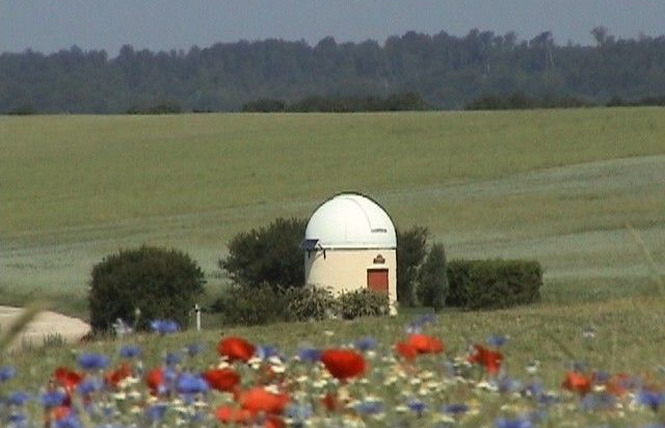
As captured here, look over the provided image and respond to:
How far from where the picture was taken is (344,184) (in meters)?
59.1

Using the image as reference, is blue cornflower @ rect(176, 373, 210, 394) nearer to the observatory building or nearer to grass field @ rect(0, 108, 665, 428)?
grass field @ rect(0, 108, 665, 428)

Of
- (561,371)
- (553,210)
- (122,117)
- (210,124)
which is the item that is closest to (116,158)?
(210,124)

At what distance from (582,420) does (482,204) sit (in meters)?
48.3

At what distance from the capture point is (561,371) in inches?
240

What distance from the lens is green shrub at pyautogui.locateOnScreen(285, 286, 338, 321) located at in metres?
28.3

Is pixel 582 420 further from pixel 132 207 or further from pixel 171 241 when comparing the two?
pixel 132 207

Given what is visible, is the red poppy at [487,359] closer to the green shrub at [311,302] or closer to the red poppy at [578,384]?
the red poppy at [578,384]

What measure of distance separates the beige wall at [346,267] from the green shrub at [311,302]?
31cm

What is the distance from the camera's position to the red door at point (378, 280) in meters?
30.3

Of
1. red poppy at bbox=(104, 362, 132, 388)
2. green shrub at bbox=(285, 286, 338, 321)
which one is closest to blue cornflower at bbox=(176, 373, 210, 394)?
red poppy at bbox=(104, 362, 132, 388)

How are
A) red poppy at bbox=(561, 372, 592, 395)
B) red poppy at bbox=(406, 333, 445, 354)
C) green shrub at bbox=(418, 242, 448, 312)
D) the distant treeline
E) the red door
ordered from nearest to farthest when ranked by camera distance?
1. red poppy at bbox=(561, 372, 592, 395)
2. red poppy at bbox=(406, 333, 445, 354)
3. the red door
4. green shrub at bbox=(418, 242, 448, 312)
5. the distant treeline

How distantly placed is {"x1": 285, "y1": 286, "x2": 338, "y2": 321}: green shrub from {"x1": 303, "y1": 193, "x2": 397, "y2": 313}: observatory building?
0.43 meters

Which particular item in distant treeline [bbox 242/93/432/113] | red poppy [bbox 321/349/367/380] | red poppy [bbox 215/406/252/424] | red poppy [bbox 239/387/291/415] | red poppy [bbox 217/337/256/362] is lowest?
distant treeline [bbox 242/93/432/113]

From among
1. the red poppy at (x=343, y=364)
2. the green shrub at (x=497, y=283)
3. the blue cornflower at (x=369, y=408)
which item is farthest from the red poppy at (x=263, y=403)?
the green shrub at (x=497, y=283)
